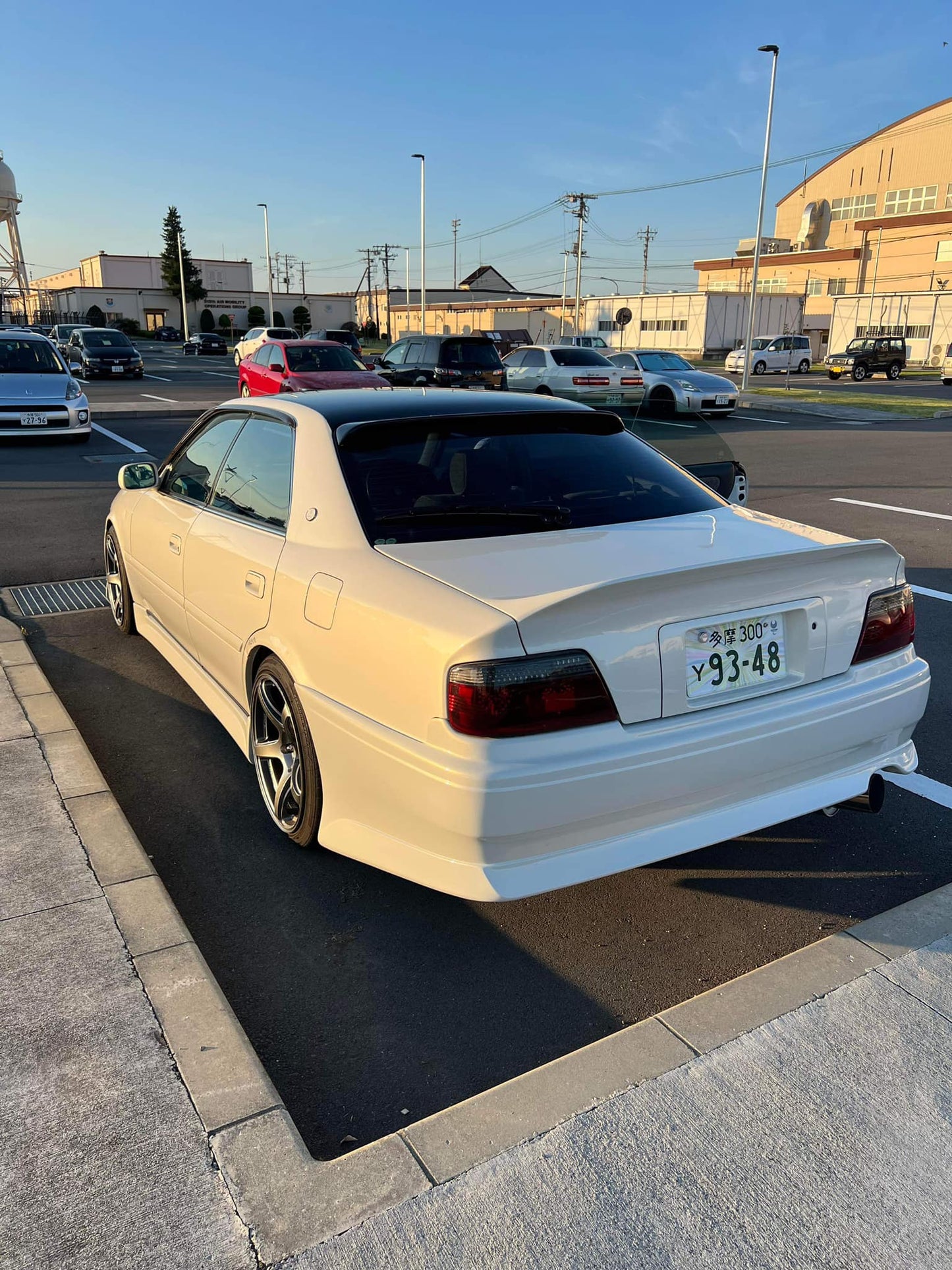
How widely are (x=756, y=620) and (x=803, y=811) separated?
24.7 inches

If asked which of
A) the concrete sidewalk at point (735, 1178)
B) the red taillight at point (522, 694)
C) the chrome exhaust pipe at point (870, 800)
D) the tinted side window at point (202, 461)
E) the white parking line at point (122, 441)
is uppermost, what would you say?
the tinted side window at point (202, 461)

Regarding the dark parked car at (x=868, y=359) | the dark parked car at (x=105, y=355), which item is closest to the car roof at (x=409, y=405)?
the dark parked car at (x=105, y=355)

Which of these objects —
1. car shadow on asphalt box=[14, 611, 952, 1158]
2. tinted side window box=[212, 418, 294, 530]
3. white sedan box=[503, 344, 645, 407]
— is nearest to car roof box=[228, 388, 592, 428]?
tinted side window box=[212, 418, 294, 530]

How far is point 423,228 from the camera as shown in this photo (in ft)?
167

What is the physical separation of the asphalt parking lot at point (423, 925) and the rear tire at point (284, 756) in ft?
0.60

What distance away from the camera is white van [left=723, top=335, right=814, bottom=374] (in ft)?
138

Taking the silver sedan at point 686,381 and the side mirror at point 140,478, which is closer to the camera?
the side mirror at point 140,478

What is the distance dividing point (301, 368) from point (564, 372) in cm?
613

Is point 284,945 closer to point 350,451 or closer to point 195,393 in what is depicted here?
point 350,451

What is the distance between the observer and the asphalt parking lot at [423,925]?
8.20 ft

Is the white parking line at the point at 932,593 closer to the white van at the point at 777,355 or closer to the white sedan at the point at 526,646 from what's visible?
the white sedan at the point at 526,646

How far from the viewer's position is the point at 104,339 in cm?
3250

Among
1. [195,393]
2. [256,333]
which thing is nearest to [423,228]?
[256,333]

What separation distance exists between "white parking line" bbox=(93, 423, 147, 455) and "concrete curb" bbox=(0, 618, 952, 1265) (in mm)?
12120
